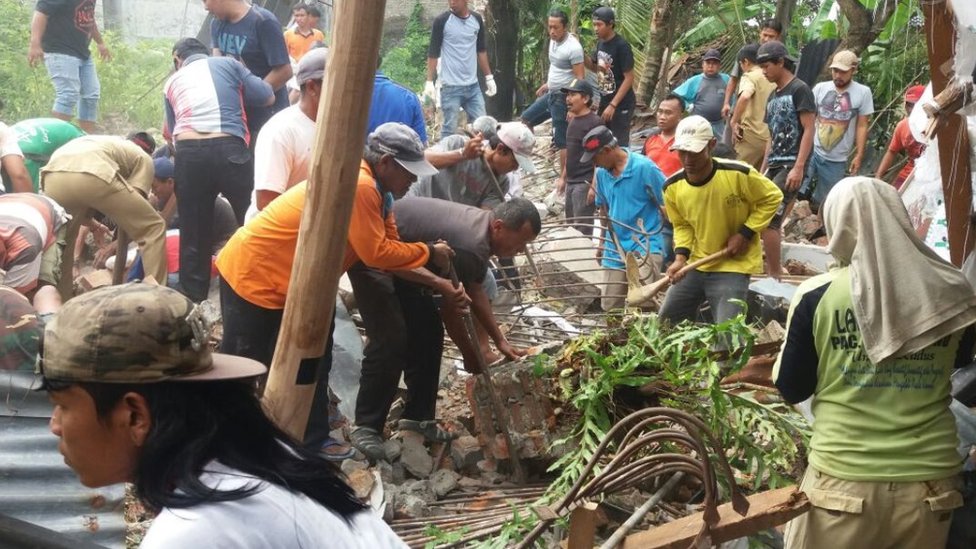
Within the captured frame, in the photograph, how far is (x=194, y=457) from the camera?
1702 millimetres

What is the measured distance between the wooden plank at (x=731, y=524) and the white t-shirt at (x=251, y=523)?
174 cm

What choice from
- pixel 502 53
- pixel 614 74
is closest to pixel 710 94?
pixel 614 74

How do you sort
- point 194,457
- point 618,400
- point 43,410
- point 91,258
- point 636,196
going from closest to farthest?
1. point 194,457
2. point 43,410
3. point 618,400
4. point 636,196
5. point 91,258

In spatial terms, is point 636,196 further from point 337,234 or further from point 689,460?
point 337,234

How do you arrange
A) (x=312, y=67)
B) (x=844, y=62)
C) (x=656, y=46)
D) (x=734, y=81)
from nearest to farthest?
1. (x=312, y=67)
2. (x=844, y=62)
3. (x=734, y=81)
4. (x=656, y=46)

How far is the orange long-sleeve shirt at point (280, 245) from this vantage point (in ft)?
16.0

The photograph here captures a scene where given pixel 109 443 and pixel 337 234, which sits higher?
pixel 337 234

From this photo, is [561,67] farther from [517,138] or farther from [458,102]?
[517,138]

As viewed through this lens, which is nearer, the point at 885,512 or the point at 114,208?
the point at 885,512

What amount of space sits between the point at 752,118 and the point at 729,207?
444cm

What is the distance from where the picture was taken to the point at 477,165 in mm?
7215

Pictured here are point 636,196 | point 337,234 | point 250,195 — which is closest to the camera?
point 337,234

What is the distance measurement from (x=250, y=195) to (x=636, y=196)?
2902 mm

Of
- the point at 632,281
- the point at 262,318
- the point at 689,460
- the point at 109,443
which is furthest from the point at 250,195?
the point at 109,443
